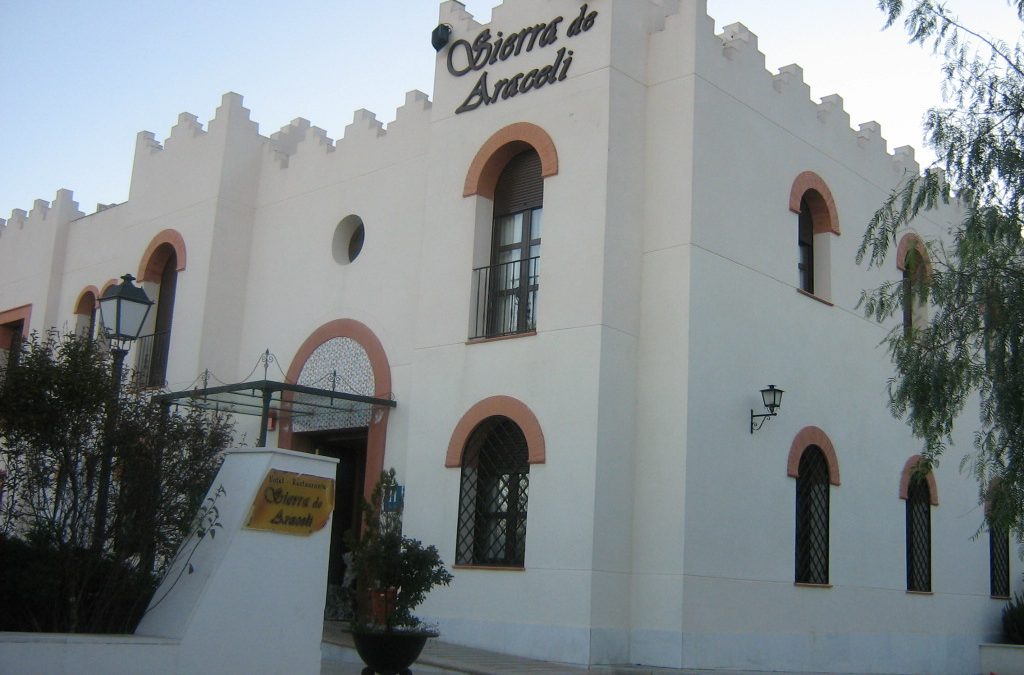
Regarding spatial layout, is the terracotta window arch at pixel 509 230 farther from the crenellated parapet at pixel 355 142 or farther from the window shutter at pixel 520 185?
the crenellated parapet at pixel 355 142

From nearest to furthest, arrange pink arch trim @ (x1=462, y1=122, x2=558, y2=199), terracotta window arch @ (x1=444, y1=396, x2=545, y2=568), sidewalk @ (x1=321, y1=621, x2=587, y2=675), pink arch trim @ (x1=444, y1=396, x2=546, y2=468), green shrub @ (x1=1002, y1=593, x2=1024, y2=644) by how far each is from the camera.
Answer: sidewalk @ (x1=321, y1=621, x2=587, y2=675), pink arch trim @ (x1=444, y1=396, x2=546, y2=468), terracotta window arch @ (x1=444, y1=396, x2=545, y2=568), pink arch trim @ (x1=462, y1=122, x2=558, y2=199), green shrub @ (x1=1002, y1=593, x2=1024, y2=644)

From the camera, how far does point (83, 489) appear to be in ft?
29.4

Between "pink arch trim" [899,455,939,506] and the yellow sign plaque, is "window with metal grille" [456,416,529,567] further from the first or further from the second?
"pink arch trim" [899,455,939,506]

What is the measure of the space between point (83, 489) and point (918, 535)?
12.2 m

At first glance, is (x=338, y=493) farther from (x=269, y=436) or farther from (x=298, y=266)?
(x=298, y=266)

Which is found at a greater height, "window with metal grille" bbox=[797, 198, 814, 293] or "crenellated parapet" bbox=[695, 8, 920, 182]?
"crenellated parapet" bbox=[695, 8, 920, 182]

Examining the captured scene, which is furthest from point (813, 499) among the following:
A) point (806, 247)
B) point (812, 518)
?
point (806, 247)

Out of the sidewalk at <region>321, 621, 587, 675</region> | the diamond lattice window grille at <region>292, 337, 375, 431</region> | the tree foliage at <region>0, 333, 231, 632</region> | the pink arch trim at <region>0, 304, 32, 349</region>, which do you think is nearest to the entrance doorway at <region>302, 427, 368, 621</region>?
the diamond lattice window grille at <region>292, 337, 375, 431</region>

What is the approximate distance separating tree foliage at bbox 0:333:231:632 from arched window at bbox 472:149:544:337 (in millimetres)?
5558

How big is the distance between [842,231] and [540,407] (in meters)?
5.58

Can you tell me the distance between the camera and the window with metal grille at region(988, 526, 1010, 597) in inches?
716

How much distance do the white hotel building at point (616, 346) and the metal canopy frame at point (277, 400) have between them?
280 millimetres

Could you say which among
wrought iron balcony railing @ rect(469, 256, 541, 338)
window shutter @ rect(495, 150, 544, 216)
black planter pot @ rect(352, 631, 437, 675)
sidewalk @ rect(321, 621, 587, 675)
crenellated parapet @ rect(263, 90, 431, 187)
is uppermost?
crenellated parapet @ rect(263, 90, 431, 187)

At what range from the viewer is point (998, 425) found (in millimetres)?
10555
